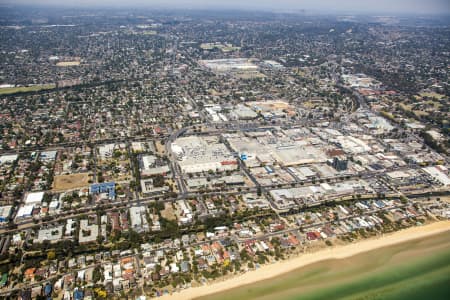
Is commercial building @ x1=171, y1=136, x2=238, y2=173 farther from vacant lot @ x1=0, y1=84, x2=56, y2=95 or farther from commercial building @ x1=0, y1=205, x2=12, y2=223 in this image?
vacant lot @ x1=0, y1=84, x2=56, y2=95

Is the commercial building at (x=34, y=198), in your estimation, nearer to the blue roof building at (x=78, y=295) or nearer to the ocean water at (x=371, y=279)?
the blue roof building at (x=78, y=295)

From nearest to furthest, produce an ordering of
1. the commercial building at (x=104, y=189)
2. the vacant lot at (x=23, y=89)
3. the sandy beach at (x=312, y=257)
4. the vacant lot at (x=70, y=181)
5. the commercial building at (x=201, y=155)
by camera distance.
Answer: the sandy beach at (x=312, y=257) < the commercial building at (x=104, y=189) < the vacant lot at (x=70, y=181) < the commercial building at (x=201, y=155) < the vacant lot at (x=23, y=89)

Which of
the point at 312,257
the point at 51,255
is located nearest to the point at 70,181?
the point at 51,255

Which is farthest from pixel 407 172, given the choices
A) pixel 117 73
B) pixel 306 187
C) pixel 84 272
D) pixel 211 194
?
pixel 117 73

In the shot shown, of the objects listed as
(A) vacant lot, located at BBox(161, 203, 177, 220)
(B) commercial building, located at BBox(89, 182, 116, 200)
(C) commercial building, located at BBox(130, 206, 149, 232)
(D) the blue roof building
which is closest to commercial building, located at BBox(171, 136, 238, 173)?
(A) vacant lot, located at BBox(161, 203, 177, 220)

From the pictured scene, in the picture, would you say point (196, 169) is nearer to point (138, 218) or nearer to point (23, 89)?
point (138, 218)

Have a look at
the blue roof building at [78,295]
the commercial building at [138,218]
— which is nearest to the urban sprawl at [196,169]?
the blue roof building at [78,295]
